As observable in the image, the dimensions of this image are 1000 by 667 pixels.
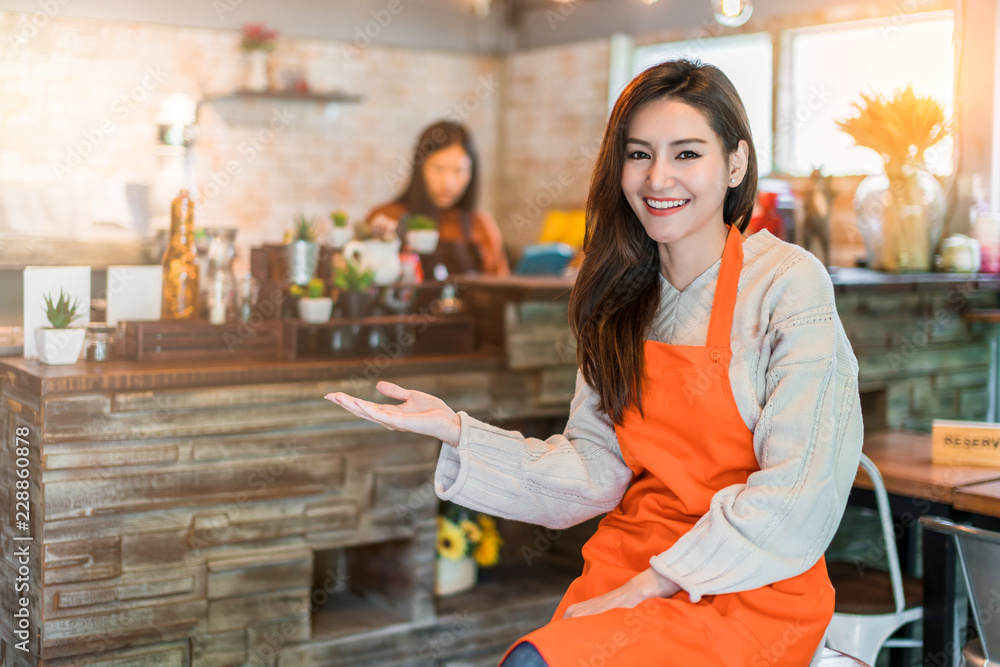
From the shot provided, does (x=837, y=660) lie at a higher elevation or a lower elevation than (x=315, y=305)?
lower

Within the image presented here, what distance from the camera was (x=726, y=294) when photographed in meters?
1.53

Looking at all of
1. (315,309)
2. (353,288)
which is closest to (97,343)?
(315,309)

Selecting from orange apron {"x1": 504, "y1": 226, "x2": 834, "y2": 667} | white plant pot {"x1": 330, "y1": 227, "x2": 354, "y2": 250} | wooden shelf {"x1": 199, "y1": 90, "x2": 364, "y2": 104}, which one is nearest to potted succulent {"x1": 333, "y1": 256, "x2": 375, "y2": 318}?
white plant pot {"x1": 330, "y1": 227, "x2": 354, "y2": 250}

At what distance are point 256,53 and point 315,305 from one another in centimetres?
442

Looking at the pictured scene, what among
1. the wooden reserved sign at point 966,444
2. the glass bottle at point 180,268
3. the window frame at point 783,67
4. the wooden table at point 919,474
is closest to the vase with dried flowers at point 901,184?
the wooden table at point 919,474

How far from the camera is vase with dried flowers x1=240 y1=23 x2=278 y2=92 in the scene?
6.34 m

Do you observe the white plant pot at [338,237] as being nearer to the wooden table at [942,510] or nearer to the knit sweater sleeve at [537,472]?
the knit sweater sleeve at [537,472]

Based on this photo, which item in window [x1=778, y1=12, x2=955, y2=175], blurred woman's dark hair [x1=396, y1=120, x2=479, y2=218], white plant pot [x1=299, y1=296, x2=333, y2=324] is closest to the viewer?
white plant pot [x1=299, y1=296, x2=333, y2=324]

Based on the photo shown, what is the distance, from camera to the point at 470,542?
110 inches

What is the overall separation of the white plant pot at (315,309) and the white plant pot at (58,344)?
522 millimetres

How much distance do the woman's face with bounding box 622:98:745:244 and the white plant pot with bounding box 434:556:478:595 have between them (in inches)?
59.4

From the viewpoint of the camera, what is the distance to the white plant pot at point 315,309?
2.47 m

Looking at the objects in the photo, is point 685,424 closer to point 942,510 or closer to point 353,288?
point 942,510

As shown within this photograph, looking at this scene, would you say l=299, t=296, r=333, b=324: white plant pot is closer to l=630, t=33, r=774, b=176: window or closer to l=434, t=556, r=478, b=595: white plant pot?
l=434, t=556, r=478, b=595: white plant pot
